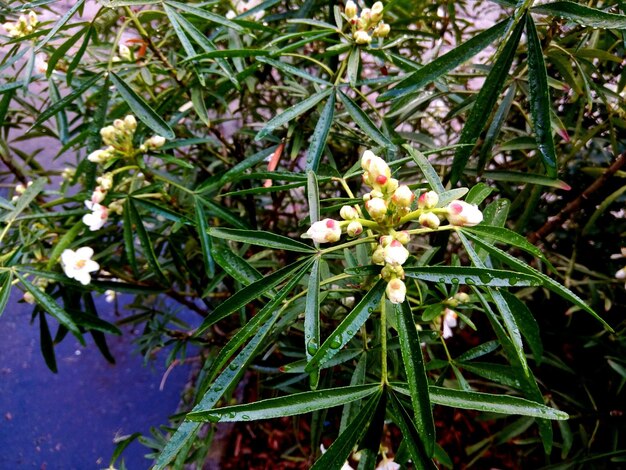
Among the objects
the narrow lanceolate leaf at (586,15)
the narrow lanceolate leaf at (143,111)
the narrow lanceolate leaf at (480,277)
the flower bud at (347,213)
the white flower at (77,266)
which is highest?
the narrow lanceolate leaf at (586,15)

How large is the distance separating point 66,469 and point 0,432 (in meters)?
0.32

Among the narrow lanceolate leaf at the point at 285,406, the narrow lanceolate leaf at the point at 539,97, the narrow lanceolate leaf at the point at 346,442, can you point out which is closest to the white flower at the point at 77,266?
the narrow lanceolate leaf at the point at 285,406

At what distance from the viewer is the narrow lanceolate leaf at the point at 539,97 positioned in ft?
1.83

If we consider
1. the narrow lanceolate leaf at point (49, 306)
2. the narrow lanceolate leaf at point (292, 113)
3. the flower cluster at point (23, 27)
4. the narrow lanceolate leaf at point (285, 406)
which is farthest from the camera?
the flower cluster at point (23, 27)

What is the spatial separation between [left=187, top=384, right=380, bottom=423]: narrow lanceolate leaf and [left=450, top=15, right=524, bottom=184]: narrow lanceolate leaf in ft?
1.14

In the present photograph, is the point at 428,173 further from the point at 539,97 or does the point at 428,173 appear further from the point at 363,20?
the point at 363,20

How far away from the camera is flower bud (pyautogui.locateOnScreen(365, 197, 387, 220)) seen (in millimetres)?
561

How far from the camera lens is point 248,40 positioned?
3.56 ft

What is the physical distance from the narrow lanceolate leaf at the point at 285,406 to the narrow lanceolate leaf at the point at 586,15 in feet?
1.63

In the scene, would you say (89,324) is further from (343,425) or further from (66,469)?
(66,469)

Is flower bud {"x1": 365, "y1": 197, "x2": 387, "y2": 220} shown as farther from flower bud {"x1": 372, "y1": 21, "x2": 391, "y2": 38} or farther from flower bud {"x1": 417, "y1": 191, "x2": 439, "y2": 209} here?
flower bud {"x1": 372, "y1": 21, "x2": 391, "y2": 38}

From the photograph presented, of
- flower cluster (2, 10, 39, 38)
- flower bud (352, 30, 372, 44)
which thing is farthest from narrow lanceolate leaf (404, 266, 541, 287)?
flower cluster (2, 10, 39, 38)

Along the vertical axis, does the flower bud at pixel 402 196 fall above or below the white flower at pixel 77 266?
above

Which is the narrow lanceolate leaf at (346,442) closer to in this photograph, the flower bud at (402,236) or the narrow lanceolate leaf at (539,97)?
the flower bud at (402,236)
